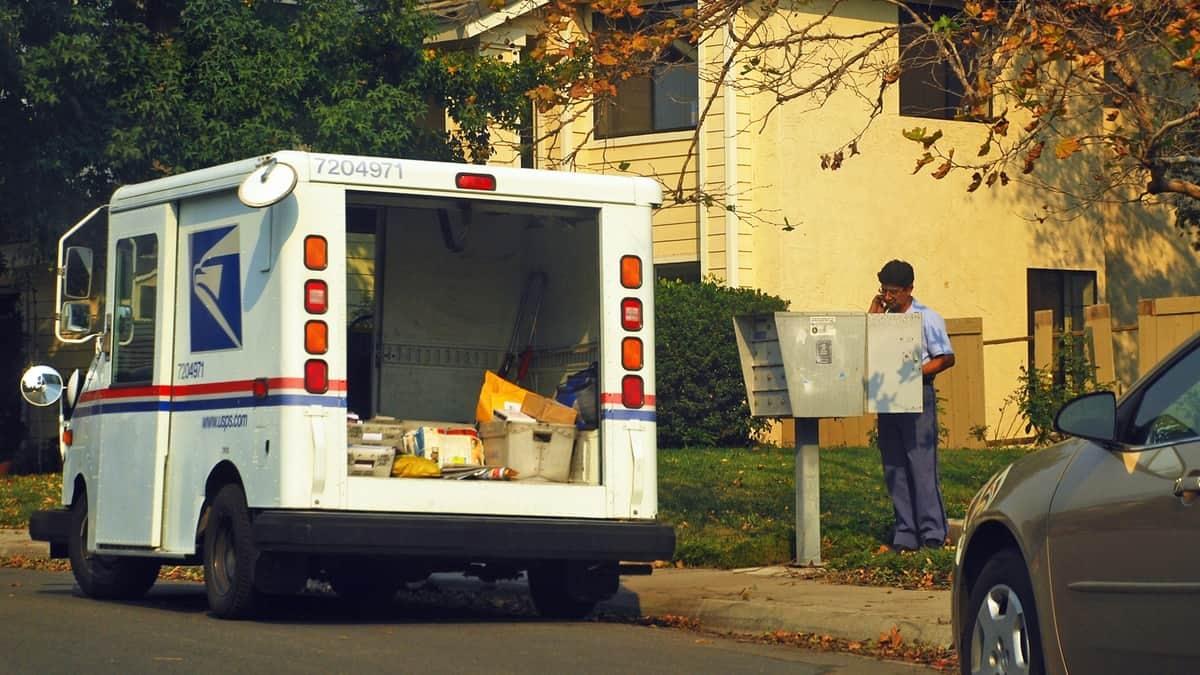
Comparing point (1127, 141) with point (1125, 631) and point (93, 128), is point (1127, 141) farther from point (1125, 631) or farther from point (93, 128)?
point (93, 128)

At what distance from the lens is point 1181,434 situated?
5719mm

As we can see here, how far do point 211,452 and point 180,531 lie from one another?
625mm

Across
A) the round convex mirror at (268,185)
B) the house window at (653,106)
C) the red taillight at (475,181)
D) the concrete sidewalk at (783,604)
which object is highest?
the house window at (653,106)

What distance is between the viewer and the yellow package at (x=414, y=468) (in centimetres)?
1043

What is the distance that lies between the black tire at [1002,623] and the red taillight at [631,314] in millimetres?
4288

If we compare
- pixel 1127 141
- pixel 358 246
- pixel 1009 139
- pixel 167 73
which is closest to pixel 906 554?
pixel 1127 141

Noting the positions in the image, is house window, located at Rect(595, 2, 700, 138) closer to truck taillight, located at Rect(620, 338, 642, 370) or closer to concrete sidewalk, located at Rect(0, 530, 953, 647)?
concrete sidewalk, located at Rect(0, 530, 953, 647)

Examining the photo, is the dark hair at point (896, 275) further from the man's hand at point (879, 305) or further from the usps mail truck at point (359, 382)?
the usps mail truck at point (359, 382)

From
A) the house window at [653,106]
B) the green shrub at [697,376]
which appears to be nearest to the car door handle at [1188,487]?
the green shrub at [697,376]

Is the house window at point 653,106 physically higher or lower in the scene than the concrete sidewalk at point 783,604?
higher

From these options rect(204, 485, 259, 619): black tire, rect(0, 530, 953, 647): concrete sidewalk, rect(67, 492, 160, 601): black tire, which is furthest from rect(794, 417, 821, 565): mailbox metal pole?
rect(67, 492, 160, 601): black tire

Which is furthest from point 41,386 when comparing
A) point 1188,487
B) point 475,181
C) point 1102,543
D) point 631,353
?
point 1188,487

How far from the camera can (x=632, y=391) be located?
1084 centimetres

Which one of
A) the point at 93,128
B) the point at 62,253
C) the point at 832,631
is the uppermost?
the point at 93,128
